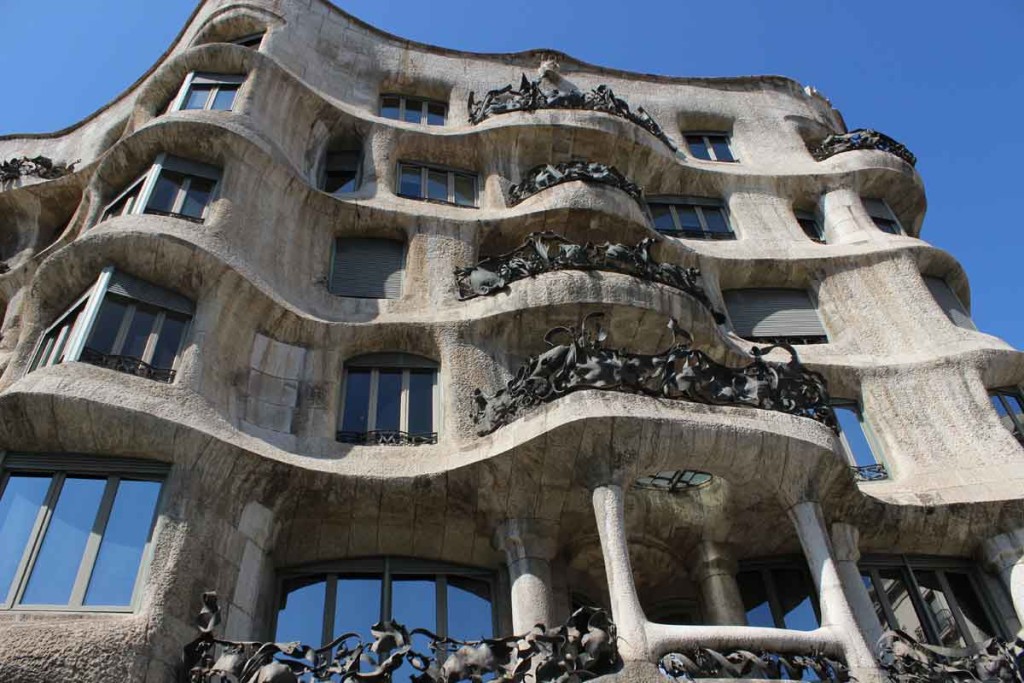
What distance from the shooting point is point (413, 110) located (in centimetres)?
2153

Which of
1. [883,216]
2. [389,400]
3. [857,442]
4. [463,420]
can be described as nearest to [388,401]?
[389,400]

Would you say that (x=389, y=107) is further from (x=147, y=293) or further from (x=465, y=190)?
(x=147, y=293)

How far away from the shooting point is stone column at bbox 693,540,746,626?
12.1 m

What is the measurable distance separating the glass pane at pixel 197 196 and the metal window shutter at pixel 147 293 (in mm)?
1791

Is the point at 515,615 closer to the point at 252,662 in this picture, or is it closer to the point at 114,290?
the point at 252,662

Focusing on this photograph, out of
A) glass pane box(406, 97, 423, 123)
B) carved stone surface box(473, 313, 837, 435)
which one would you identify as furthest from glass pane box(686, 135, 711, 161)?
carved stone surface box(473, 313, 837, 435)

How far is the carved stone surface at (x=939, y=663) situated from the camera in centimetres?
999

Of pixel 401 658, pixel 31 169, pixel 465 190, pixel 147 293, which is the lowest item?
pixel 401 658

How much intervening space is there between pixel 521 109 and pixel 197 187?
777 cm

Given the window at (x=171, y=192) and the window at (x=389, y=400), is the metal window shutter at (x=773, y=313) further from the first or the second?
the window at (x=171, y=192)

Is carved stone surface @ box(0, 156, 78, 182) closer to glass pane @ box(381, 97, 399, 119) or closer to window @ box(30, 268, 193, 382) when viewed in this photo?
glass pane @ box(381, 97, 399, 119)

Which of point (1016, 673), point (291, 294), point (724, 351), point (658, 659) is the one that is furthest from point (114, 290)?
point (1016, 673)

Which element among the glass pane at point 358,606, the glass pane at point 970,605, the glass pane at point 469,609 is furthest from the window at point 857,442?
the glass pane at point 358,606

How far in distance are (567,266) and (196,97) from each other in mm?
8346
